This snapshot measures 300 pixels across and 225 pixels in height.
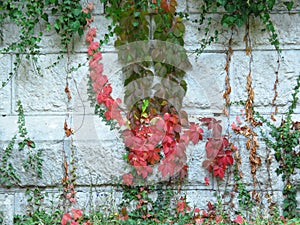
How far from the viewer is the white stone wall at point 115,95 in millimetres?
3861

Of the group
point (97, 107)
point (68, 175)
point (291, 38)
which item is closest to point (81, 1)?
point (97, 107)

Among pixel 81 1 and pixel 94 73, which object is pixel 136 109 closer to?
pixel 94 73

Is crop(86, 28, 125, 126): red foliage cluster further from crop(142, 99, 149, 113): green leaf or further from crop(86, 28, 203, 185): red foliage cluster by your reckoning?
crop(142, 99, 149, 113): green leaf

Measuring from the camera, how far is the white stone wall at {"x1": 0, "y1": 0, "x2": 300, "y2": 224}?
3861 mm

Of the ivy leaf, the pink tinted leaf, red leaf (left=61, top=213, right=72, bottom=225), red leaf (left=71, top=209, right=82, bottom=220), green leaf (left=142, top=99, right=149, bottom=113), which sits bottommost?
red leaf (left=61, top=213, right=72, bottom=225)

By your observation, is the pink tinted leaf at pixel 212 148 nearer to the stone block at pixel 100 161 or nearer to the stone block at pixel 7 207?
the stone block at pixel 100 161

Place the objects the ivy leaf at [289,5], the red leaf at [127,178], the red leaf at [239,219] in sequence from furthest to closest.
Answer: the red leaf at [127,178]
the ivy leaf at [289,5]
the red leaf at [239,219]

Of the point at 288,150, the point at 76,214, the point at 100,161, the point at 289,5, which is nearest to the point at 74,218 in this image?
the point at 76,214

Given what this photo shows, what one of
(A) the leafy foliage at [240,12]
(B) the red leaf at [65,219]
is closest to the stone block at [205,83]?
(A) the leafy foliage at [240,12]

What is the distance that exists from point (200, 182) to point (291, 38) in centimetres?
125

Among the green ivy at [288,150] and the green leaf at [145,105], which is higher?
the green leaf at [145,105]

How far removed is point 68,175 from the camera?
12.8 ft

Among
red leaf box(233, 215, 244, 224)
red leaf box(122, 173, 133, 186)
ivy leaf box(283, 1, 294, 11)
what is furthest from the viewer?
red leaf box(122, 173, 133, 186)

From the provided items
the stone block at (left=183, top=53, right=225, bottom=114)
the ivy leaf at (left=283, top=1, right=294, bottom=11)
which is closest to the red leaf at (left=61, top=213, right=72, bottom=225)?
the stone block at (left=183, top=53, right=225, bottom=114)
